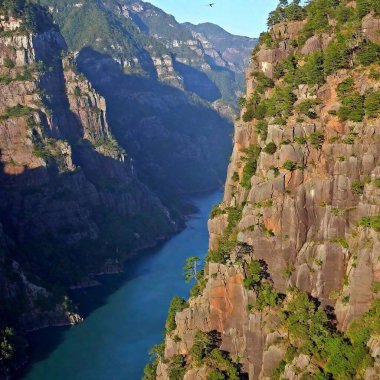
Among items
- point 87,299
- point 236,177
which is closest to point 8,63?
point 87,299

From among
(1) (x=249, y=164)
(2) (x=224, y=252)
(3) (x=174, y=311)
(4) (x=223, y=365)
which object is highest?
(1) (x=249, y=164)

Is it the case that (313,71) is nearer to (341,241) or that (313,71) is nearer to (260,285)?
(341,241)

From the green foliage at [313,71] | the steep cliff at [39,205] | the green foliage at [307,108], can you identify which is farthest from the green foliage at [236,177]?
the steep cliff at [39,205]

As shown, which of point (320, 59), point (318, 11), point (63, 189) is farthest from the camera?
point (63, 189)

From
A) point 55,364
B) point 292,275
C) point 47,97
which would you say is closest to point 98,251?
point 47,97

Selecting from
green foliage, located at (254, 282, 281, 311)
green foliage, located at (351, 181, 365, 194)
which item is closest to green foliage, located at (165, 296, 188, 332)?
green foliage, located at (254, 282, 281, 311)

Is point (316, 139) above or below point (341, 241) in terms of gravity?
above

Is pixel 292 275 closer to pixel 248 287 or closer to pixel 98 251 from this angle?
pixel 248 287
